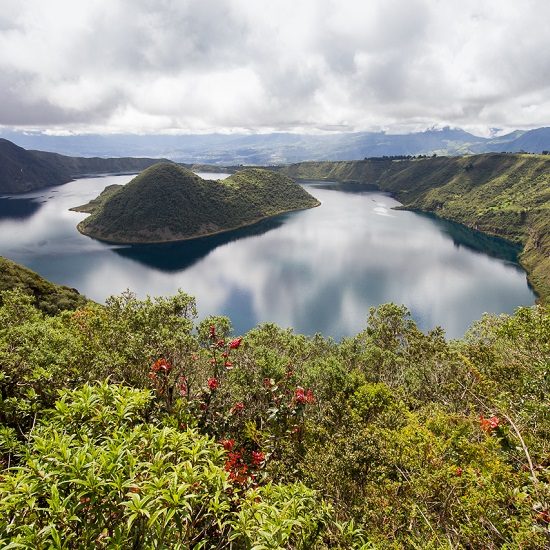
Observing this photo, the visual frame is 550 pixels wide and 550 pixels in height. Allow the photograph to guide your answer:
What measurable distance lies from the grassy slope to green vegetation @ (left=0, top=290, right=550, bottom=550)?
53593mm

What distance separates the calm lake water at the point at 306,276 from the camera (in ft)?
371

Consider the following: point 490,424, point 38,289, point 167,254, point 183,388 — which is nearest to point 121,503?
point 183,388

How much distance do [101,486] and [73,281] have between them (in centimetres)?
14877

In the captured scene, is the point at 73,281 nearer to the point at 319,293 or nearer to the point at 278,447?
the point at 319,293

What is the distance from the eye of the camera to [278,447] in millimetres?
18438

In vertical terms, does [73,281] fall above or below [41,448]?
below

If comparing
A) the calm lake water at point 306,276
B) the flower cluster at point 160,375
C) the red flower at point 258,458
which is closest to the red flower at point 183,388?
the flower cluster at point 160,375

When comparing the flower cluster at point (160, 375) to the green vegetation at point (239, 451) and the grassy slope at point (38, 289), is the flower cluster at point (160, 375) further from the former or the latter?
the grassy slope at point (38, 289)

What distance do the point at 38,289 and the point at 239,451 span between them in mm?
82117

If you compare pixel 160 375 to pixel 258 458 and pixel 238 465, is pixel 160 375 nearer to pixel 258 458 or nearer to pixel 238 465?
pixel 258 458

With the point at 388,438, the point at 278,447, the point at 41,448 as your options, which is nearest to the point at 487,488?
the point at 388,438

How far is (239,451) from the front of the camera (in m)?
20.6

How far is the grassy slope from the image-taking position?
7664cm

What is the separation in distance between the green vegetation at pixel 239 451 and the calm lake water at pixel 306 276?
77517 mm
